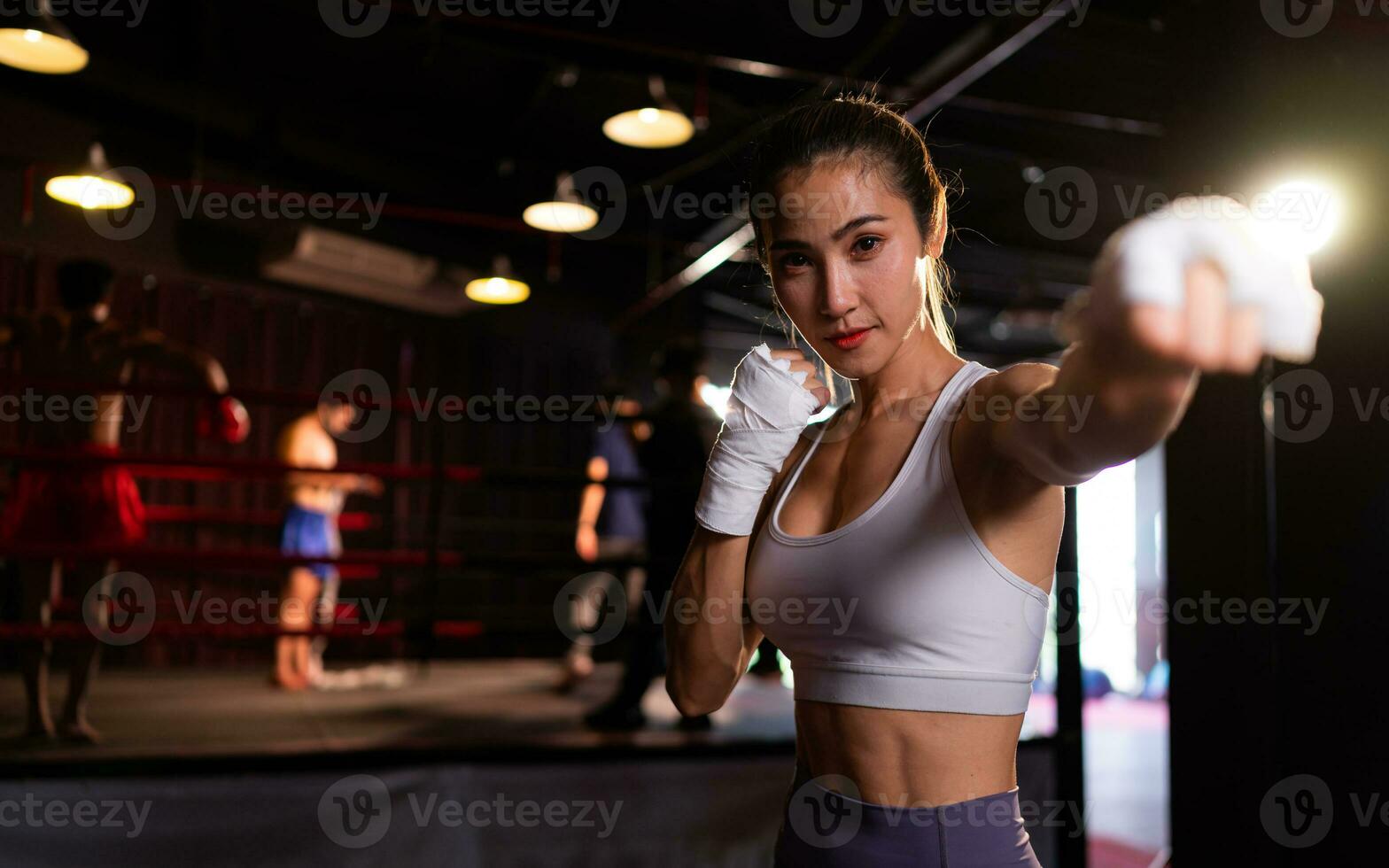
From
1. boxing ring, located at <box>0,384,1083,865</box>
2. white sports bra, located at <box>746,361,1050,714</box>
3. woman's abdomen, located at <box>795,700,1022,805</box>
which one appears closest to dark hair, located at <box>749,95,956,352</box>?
white sports bra, located at <box>746,361,1050,714</box>

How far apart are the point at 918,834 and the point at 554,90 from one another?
518 centimetres

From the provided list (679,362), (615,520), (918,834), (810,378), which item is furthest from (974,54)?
(918,834)

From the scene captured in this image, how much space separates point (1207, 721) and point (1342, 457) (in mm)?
688

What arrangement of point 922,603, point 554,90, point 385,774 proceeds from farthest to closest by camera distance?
point 554,90 < point 385,774 < point 922,603

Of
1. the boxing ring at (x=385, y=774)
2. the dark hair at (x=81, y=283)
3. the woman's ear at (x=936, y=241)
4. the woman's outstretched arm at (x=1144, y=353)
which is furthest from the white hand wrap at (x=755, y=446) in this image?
the dark hair at (x=81, y=283)

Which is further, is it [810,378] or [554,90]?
[554,90]

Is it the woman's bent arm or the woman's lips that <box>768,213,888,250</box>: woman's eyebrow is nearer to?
the woman's lips

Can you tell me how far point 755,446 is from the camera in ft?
3.63

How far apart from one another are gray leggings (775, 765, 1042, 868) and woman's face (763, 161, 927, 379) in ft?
1.59

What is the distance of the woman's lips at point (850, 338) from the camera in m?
1.06

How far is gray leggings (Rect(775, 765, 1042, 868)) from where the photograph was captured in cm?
99

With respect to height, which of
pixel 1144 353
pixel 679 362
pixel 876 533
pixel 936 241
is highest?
pixel 679 362

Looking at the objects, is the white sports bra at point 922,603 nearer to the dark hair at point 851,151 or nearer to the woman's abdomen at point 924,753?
the woman's abdomen at point 924,753

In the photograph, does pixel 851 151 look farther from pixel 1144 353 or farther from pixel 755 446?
pixel 1144 353
